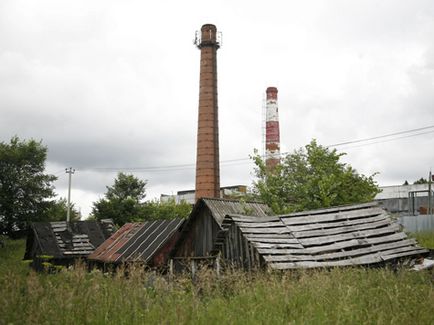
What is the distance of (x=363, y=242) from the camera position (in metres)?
14.4

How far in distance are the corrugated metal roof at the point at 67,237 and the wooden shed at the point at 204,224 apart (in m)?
11.0

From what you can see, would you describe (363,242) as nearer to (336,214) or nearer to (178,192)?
(336,214)

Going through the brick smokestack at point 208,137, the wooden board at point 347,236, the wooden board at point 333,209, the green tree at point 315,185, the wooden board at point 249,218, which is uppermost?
the brick smokestack at point 208,137

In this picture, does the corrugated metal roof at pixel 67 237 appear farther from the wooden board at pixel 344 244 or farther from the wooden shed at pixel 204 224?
the wooden board at pixel 344 244

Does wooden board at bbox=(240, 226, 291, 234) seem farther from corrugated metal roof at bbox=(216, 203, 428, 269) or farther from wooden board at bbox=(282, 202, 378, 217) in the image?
wooden board at bbox=(282, 202, 378, 217)

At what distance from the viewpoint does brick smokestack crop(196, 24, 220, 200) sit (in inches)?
1464

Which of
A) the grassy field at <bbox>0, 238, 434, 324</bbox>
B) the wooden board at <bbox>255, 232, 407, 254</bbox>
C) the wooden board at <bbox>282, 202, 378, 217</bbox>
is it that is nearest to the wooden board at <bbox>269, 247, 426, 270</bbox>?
the wooden board at <bbox>255, 232, 407, 254</bbox>

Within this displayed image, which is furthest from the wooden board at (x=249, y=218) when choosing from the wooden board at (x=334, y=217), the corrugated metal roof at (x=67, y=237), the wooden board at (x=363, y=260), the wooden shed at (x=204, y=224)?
the corrugated metal roof at (x=67, y=237)

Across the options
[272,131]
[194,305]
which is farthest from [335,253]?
[272,131]

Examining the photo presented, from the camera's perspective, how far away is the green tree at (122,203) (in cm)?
4422

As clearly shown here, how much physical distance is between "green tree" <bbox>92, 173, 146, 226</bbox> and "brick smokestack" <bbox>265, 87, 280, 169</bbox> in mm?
12855

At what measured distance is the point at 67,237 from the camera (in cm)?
2964

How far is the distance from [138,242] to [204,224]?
5914 mm

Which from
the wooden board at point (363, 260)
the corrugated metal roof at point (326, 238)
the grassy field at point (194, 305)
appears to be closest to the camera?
the grassy field at point (194, 305)
